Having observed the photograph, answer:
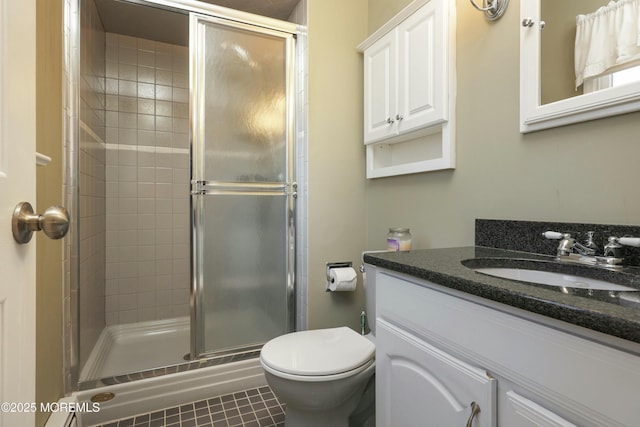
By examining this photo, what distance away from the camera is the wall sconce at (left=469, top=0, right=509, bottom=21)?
1219mm

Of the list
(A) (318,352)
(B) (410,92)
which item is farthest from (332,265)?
(B) (410,92)

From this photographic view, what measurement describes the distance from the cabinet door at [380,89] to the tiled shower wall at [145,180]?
1652 mm

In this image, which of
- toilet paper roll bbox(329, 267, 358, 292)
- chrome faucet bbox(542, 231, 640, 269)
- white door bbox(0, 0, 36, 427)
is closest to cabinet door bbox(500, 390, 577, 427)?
chrome faucet bbox(542, 231, 640, 269)

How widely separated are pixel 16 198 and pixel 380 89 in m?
1.70

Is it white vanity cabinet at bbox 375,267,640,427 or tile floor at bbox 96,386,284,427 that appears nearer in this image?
white vanity cabinet at bbox 375,267,640,427

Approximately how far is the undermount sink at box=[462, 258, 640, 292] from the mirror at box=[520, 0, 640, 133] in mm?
466

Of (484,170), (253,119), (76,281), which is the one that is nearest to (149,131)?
(253,119)

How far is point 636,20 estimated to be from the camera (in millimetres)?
876

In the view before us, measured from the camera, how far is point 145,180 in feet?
8.55

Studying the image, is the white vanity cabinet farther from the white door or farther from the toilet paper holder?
the toilet paper holder

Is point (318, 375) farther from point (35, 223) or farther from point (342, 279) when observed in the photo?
point (35, 223)

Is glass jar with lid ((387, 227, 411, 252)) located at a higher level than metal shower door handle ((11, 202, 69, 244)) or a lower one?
lower

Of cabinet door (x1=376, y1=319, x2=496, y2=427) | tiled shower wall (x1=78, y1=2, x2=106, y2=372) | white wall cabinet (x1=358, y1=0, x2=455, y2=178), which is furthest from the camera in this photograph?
tiled shower wall (x1=78, y1=2, x2=106, y2=372)

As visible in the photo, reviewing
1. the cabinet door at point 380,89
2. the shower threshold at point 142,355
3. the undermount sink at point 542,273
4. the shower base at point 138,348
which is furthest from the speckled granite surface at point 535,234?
the shower base at point 138,348
